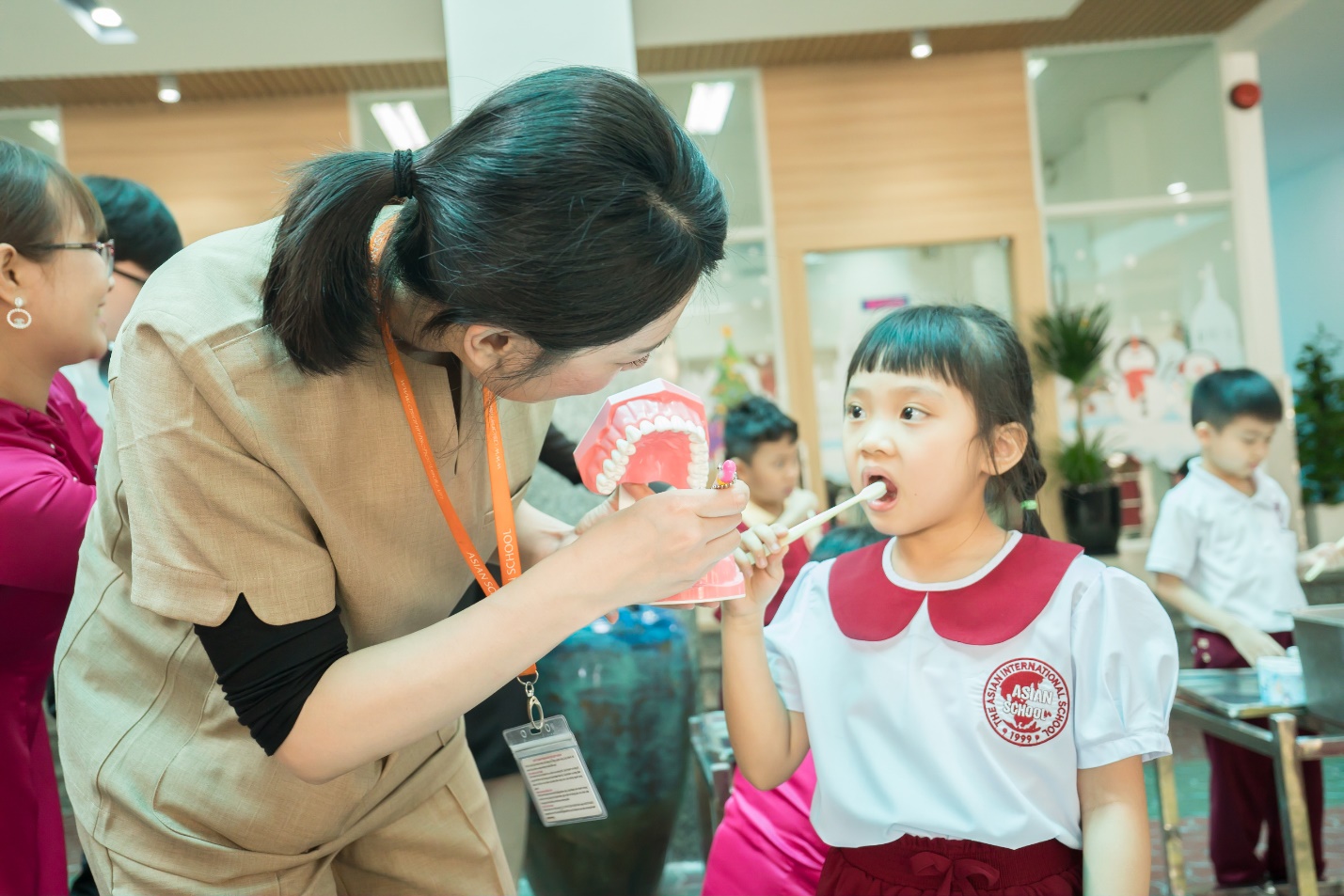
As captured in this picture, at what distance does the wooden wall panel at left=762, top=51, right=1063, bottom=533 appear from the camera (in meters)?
6.32

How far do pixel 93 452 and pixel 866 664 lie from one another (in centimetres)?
130

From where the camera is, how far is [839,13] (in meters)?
5.41

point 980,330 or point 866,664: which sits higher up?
point 980,330

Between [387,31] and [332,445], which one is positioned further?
[387,31]

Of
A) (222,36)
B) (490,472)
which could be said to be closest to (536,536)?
(490,472)

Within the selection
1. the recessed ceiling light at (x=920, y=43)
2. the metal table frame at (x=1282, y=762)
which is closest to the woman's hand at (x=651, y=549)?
the metal table frame at (x=1282, y=762)

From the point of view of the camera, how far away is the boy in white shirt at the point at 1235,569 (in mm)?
2910

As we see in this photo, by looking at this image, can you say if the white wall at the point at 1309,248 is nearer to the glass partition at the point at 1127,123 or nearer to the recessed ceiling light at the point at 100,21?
the glass partition at the point at 1127,123

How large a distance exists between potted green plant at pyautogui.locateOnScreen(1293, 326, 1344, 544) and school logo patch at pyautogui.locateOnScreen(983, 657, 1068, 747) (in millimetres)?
6588

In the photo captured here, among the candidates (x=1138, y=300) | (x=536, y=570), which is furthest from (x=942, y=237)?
(x=536, y=570)

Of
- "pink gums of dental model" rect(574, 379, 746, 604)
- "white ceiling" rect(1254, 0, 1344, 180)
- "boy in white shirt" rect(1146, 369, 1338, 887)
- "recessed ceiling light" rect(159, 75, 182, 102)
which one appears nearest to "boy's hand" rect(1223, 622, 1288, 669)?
"boy in white shirt" rect(1146, 369, 1338, 887)

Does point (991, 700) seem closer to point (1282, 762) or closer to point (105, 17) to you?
point (1282, 762)

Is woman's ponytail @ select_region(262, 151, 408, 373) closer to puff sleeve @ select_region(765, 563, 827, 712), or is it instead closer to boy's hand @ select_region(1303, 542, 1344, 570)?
puff sleeve @ select_region(765, 563, 827, 712)

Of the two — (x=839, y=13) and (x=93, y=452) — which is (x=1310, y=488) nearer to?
(x=839, y=13)
